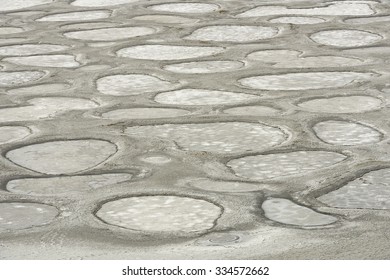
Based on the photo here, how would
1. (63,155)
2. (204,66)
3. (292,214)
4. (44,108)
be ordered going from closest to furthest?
1. (292,214)
2. (63,155)
3. (44,108)
4. (204,66)

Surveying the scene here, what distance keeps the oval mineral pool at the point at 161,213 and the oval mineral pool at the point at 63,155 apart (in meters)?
0.43

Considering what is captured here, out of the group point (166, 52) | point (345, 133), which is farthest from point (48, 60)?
point (345, 133)

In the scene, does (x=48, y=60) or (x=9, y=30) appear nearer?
(x=48, y=60)

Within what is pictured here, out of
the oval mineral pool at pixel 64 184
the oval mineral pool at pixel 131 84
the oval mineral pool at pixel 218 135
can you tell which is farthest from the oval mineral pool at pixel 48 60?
the oval mineral pool at pixel 64 184

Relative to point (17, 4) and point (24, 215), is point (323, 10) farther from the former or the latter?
point (24, 215)

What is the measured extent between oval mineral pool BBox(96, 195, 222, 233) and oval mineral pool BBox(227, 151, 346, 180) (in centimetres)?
33

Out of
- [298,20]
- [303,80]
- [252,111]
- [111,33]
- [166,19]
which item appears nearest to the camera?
[252,111]

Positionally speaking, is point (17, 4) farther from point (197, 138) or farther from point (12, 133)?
point (197, 138)

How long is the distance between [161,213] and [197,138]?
821 mm

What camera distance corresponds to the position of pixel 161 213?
2.85 m

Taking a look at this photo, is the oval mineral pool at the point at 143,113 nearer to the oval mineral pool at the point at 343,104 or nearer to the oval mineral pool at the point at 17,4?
the oval mineral pool at the point at 343,104

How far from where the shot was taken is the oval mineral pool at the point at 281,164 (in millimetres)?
3186

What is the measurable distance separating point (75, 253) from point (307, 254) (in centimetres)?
62

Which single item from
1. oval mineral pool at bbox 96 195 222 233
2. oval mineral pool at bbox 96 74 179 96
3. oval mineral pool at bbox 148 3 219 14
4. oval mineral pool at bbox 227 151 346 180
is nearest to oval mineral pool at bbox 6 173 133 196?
oval mineral pool at bbox 96 195 222 233
